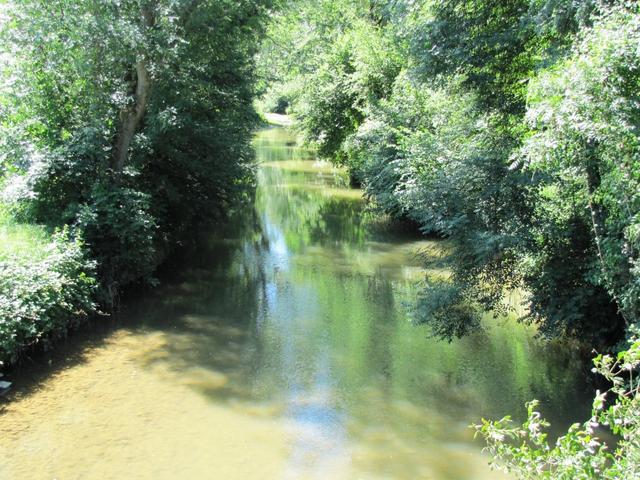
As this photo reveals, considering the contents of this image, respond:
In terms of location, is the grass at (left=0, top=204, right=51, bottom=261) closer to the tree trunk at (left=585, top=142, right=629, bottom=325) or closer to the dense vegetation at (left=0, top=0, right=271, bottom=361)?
the dense vegetation at (left=0, top=0, right=271, bottom=361)

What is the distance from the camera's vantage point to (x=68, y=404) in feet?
28.0

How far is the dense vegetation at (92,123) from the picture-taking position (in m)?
11.1

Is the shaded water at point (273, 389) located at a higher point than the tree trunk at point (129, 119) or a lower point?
lower

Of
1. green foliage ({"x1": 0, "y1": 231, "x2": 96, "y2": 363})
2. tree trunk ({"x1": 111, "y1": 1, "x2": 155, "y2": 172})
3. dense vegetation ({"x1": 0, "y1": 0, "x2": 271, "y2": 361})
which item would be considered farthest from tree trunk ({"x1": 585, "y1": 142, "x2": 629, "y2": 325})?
tree trunk ({"x1": 111, "y1": 1, "x2": 155, "y2": 172})

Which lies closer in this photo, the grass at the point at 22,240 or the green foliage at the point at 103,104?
the grass at the point at 22,240

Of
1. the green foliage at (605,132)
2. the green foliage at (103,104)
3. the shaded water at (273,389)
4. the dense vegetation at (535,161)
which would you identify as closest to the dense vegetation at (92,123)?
the green foliage at (103,104)

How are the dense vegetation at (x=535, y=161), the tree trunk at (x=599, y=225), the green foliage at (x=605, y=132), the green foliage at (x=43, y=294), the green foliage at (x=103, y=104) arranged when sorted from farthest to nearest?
the green foliage at (x=103, y=104), the green foliage at (x=43, y=294), the tree trunk at (x=599, y=225), the dense vegetation at (x=535, y=161), the green foliage at (x=605, y=132)

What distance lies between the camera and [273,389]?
9.13 meters

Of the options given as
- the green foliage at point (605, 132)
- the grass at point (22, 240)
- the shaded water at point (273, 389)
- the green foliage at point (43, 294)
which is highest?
the green foliage at point (605, 132)

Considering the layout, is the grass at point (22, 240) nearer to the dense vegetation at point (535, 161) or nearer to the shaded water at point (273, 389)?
the shaded water at point (273, 389)

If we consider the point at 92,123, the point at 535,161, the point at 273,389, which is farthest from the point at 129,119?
the point at 535,161

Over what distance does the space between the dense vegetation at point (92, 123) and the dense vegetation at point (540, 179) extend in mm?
5142

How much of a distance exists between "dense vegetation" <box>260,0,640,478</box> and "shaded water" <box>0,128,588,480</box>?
30.2 inches

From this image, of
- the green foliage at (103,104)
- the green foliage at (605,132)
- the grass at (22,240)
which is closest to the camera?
the green foliage at (605,132)
